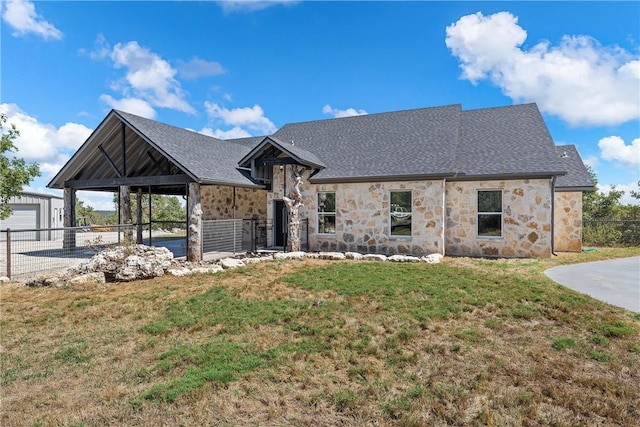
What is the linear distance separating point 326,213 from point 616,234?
15.3 meters

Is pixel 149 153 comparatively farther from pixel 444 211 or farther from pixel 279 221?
pixel 444 211

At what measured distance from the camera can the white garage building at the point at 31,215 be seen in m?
22.5

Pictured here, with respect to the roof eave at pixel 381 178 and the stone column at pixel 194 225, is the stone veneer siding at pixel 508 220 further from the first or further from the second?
the stone column at pixel 194 225

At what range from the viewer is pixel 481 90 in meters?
19.7

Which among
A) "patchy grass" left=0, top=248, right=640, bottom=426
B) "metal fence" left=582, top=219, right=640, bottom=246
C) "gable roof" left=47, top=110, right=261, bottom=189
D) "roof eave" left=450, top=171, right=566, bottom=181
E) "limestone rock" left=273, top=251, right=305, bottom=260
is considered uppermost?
"gable roof" left=47, top=110, right=261, bottom=189

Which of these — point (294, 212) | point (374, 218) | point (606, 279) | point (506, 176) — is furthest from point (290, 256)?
point (606, 279)

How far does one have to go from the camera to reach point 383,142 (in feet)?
52.1

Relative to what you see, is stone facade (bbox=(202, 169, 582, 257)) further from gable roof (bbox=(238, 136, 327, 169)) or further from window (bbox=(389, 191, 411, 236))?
gable roof (bbox=(238, 136, 327, 169))

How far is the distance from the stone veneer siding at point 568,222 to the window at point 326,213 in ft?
32.4

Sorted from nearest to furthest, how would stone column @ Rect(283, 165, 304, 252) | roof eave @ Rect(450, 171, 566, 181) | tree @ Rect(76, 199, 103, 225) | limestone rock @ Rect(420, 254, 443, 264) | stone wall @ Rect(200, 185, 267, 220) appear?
1. limestone rock @ Rect(420, 254, 443, 264)
2. roof eave @ Rect(450, 171, 566, 181)
3. stone column @ Rect(283, 165, 304, 252)
4. stone wall @ Rect(200, 185, 267, 220)
5. tree @ Rect(76, 199, 103, 225)

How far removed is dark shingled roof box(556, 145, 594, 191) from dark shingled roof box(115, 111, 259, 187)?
1335 cm

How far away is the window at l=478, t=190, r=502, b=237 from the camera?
1278 cm

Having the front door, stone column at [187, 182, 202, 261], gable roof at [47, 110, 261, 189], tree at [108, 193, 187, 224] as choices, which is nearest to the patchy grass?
stone column at [187, 182, 202, 261]

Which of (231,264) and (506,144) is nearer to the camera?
(231,264)
